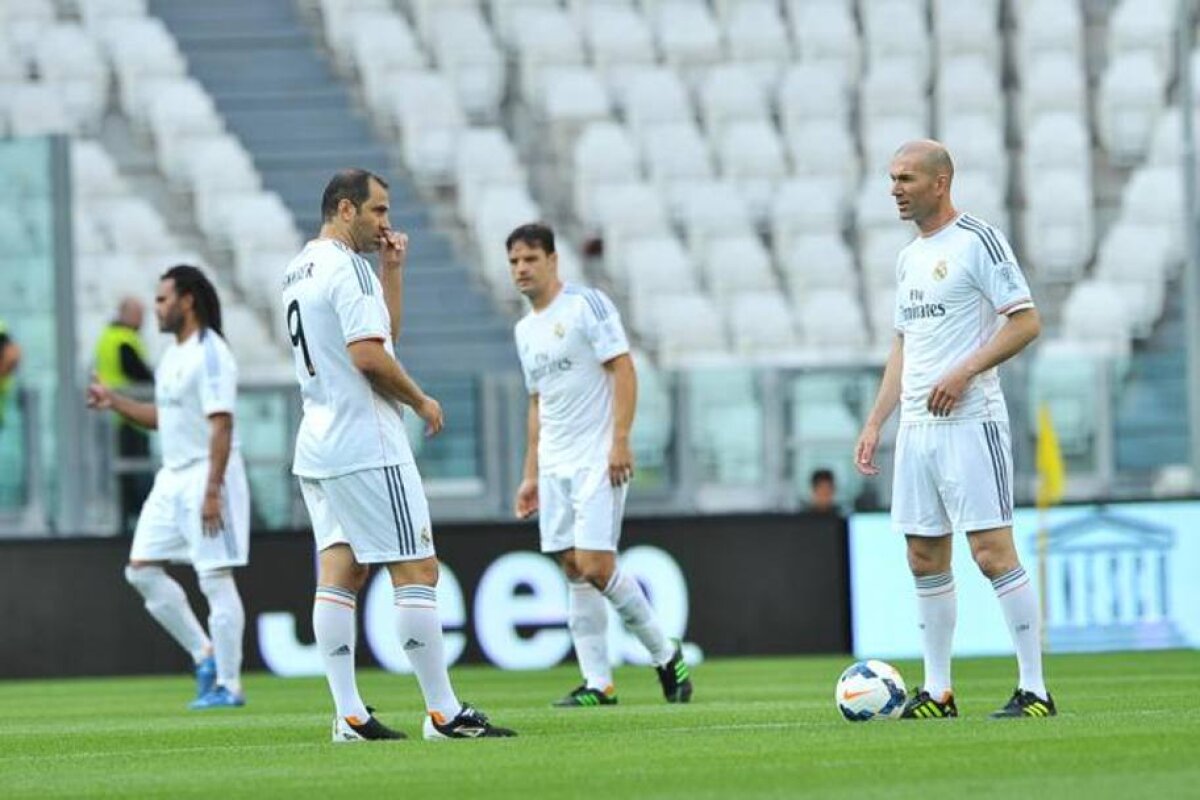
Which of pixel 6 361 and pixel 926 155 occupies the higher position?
pixel 926 155

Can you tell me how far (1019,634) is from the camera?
10586 millimetres

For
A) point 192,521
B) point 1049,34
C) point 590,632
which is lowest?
point 590,632

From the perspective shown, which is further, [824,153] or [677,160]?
[824,153]

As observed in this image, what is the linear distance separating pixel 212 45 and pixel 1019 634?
18.7m

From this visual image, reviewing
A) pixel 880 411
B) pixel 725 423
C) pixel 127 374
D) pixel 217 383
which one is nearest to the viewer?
pixel 880 411

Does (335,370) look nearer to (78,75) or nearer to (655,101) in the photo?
(655,101)

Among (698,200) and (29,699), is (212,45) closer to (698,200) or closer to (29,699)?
(698,200)

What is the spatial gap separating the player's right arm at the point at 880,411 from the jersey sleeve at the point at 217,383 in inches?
173

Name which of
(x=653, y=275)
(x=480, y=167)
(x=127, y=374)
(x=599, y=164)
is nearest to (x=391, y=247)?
(x=127, y=374)

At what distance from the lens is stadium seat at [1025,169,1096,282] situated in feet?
82.5

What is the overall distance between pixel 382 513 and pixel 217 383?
172 inches

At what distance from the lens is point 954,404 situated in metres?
10.5

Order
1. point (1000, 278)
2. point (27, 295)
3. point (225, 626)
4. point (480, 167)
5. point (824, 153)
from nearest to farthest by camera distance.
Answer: point (1000, 278), point (225, 626), point (27, 295), point (480, 167), point (824, 153)

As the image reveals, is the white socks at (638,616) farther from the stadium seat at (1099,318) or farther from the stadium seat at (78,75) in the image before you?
the stadium seat at (78,75)
